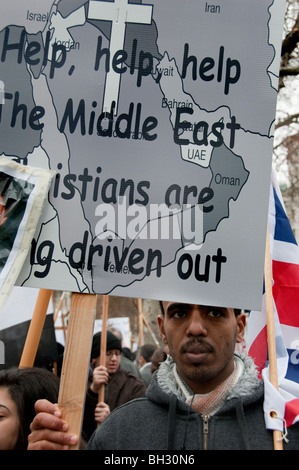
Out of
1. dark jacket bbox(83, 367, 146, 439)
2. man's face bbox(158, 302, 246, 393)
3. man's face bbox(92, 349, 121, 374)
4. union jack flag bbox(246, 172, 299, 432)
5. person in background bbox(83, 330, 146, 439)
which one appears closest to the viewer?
man's face bbox(158, 302, 246, 393)

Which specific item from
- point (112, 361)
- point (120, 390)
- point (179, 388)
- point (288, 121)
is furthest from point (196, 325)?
point (288, 121)

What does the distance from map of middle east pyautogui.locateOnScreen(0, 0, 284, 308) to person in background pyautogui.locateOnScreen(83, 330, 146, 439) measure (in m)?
2.62

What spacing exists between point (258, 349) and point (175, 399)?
800mm

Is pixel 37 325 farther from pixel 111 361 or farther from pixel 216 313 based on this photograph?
pixel 111 361

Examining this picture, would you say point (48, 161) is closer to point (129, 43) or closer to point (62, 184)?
point (62, 184)

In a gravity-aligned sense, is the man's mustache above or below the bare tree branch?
below

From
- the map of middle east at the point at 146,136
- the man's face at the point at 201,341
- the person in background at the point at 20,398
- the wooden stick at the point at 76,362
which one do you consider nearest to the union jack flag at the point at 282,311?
the man's face at the point at 201,341

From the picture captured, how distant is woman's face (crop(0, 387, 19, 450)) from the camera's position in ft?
6.82

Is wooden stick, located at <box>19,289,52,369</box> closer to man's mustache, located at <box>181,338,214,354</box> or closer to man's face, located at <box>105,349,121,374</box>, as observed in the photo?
man's mustache, located at <box>181,338,214,354</box>

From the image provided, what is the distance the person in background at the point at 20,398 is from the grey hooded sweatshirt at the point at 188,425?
0.41 metres

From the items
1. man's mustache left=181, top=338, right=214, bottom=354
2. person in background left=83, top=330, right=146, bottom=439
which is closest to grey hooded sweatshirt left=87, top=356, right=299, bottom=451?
man's mustache left=181, top=338, right=214, bottom=354

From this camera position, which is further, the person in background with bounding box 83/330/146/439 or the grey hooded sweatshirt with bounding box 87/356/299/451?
the person in background with bounding box 83/330/146/439

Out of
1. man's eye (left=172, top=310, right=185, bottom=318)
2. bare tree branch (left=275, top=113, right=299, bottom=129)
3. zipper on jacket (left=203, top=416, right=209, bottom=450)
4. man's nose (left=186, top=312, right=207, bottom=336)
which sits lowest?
zipper on jacket (left=203, top=416, right=209, bottom=450)

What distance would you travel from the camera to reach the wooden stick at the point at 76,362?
1703 millimetres
